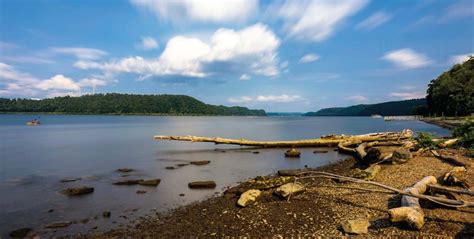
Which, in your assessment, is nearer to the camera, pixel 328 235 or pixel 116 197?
pixel 328 235

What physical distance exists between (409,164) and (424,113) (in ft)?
419

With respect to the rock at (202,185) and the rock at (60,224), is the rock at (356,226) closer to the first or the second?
the rock at (202,185)

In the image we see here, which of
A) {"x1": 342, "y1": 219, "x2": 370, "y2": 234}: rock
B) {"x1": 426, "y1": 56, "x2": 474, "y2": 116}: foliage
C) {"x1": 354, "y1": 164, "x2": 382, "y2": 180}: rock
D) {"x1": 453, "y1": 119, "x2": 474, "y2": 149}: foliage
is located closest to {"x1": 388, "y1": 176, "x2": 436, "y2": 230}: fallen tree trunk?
{"x1": 342, "y1": 219, "x2": 370, "y2": 234}: rock

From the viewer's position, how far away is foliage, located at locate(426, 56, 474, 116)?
264 ft

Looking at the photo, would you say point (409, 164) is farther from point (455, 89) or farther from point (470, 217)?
point (455, 89)

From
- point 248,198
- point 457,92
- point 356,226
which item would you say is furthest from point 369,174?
point 457,92

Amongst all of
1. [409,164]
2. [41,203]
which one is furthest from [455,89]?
[41,203]

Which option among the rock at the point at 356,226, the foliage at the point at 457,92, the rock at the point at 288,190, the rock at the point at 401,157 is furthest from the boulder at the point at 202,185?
the foliage at the point at 457,92

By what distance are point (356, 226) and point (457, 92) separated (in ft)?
318

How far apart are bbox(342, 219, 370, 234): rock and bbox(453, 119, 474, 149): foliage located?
15472 millimetres

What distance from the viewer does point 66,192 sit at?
1466cm

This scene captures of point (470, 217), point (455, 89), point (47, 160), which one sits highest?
point (455, 89)

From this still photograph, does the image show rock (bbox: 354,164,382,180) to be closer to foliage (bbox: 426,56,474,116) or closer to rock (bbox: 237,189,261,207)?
rock (bbox: 237,189,261,207)

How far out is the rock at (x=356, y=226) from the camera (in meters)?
7.45
